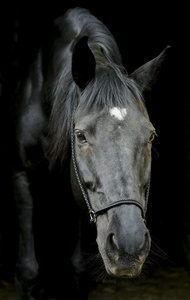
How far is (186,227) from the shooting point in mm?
5086

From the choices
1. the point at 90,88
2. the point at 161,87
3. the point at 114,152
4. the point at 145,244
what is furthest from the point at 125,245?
the point at 161,87

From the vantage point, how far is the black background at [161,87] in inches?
199

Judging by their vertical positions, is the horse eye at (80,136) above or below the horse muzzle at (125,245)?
above

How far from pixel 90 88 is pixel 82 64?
170mm

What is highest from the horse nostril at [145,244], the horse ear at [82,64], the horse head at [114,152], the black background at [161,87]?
the horse ear at [82,64]

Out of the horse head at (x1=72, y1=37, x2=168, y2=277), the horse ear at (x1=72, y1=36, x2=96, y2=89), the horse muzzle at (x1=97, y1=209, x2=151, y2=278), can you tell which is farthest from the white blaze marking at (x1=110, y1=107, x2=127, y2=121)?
the horse muzzle at (x1=97, y1=209, x2=151, y2=278)

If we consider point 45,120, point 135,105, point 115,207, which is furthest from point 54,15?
point 115,207

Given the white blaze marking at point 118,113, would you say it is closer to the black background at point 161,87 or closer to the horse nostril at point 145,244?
the horse nostril at point 145,244

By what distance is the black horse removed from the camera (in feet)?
7.75

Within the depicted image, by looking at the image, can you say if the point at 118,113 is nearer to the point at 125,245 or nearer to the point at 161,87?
the point at 125,245

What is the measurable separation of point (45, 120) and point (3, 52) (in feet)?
3.96

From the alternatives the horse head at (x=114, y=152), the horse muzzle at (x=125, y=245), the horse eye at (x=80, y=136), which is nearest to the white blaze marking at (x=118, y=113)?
the horse head at (x=114, y=152)

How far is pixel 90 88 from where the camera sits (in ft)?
9.23

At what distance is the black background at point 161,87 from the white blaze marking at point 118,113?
2.36 m
